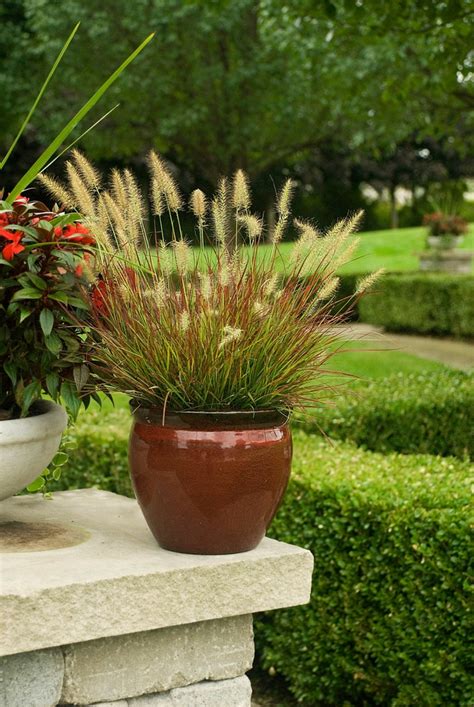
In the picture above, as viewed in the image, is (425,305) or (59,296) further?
(425,305)

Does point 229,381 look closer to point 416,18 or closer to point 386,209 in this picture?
point 416,18

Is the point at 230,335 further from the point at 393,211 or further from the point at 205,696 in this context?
the point at 393,211

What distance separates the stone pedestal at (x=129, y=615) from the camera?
5.98 ft

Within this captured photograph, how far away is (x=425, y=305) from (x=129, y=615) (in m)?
12.4

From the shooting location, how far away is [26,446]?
2059mm

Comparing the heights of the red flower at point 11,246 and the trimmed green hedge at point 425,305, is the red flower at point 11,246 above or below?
above

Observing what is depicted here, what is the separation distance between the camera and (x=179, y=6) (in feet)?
51.0

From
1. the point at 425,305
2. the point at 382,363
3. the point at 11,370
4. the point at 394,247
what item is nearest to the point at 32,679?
the point at 11,370

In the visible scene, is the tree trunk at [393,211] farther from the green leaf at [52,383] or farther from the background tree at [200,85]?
the green leaf at [52,383]

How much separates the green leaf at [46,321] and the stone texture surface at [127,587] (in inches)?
18.4

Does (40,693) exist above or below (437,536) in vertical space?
above

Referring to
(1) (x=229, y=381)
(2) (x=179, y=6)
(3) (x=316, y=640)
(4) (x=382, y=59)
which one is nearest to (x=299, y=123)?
(2) (x=179, y=6)

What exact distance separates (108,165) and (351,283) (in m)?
11.0

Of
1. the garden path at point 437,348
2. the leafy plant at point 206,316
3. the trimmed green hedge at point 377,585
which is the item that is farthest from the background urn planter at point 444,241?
the leafy plant at point 206,316
